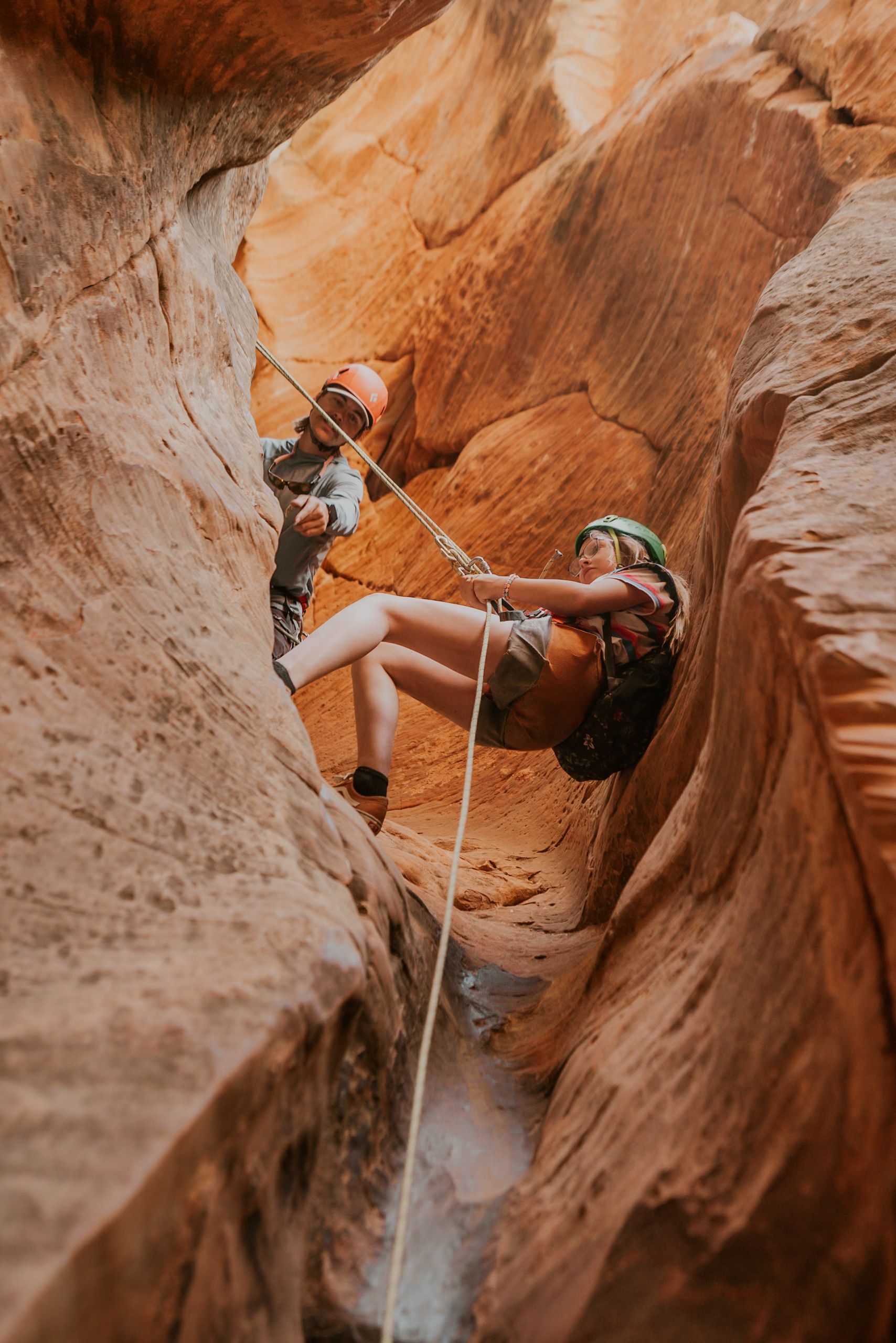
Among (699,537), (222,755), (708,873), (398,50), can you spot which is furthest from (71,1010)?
(398,50)

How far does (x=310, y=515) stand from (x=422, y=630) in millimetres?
891

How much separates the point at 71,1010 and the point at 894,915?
1.17m

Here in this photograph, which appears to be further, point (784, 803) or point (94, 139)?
point (94, 139)

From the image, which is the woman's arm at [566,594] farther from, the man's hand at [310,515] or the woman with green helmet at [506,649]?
the man's hand at [310,515]

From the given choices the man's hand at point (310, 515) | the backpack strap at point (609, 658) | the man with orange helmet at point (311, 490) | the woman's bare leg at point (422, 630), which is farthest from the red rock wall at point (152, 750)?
the backpack strap at point (609, 658)

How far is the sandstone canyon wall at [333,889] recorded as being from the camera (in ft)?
4.17

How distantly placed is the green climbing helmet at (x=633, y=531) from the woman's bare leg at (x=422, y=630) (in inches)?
27.0

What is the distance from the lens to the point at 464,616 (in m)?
Result: 3.38

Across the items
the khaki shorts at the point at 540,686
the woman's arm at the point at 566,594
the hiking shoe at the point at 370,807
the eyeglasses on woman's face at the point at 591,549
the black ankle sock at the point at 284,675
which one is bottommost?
the hiking shoe at the point at 370,807

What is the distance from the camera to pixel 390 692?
11.1 ft

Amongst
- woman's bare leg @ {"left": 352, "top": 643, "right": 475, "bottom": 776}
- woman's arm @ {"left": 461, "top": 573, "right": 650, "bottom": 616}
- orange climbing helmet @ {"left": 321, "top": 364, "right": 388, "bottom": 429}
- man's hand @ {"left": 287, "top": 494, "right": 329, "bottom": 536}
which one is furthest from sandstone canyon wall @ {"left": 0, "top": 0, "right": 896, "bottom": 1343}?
orange climbing helmet @ {"left": 321, "top": 364, "right": 388, "bottom": 429}

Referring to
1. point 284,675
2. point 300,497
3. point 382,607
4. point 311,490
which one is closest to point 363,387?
point 311,490

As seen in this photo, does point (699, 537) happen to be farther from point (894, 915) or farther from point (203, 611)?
point (894, 915)

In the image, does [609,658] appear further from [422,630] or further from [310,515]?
[310,515]
